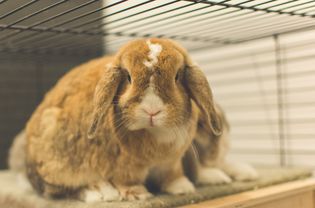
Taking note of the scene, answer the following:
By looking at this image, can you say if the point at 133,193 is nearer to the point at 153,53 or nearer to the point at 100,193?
the point at 100,193

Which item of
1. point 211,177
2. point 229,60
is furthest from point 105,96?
point 229,60

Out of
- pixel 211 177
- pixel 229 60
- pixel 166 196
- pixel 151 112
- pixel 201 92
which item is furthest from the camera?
pixel 229 60

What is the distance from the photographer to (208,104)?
4.03 ft

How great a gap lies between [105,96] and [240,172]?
67 centimetres

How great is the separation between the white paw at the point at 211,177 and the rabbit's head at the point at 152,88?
12.7 inches

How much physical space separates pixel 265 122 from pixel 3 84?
1335 mm

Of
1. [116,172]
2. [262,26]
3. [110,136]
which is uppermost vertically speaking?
[262,26]

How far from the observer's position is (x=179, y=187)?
1378 millimetres

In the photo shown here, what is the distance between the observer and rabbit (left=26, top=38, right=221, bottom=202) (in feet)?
3.77

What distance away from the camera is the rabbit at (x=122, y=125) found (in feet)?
3.77

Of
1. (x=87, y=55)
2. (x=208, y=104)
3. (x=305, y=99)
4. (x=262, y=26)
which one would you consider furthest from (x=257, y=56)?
(x=208, y=104)

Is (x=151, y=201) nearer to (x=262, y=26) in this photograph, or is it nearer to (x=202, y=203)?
(x=202, y=203)

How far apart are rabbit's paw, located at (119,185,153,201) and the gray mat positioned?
30mm

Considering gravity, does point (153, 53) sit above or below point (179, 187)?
above
